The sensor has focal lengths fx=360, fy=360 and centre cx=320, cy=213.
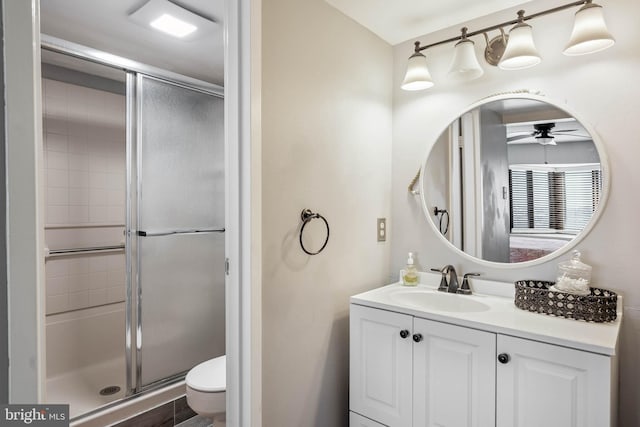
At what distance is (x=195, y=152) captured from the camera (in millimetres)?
2400

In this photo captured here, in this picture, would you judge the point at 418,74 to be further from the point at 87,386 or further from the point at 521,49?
the point at 87,386

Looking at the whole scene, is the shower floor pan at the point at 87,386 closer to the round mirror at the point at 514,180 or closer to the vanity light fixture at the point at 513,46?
the round mirror at the point at 514,180

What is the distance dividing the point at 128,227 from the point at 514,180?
2.15m

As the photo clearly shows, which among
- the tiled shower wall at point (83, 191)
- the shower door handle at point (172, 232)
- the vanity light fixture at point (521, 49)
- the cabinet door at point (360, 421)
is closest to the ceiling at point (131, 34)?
the tiled shower wall at point (83, 191)

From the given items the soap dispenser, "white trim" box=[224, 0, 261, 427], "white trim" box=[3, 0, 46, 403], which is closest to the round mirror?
the soap dispenser

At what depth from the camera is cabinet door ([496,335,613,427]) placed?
3.64ft

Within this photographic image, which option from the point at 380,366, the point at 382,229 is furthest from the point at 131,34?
the point at 380,366

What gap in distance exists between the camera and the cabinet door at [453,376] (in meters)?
1.31

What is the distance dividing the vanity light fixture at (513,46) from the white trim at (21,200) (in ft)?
5.55

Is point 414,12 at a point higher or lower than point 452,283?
higher

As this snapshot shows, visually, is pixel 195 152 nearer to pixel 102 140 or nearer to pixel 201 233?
pixel 201 233

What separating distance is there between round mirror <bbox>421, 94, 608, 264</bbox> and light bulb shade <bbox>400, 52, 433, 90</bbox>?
25 centimetres

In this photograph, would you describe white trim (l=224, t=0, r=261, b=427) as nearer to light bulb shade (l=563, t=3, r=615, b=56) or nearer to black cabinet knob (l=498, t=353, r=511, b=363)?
black cabinet knob (l=498, t=353, r=511, b=363)

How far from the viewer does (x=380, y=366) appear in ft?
5.17
